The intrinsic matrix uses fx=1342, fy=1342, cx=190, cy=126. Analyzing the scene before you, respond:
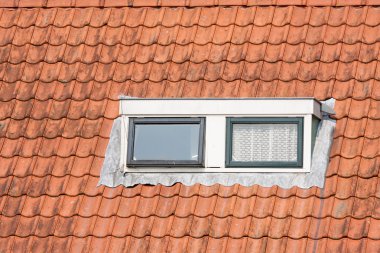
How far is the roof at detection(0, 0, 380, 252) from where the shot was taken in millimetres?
11312

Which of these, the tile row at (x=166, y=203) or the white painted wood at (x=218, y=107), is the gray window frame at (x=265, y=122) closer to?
the white painted wood at (x=218, y=107)

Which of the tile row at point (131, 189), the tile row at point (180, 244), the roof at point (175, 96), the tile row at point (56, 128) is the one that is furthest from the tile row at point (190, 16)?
the tile row at point (180, 244)

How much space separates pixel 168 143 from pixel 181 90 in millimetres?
730

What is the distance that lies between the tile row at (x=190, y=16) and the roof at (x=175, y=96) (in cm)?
1

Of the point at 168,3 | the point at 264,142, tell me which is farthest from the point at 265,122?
the point at 168,3

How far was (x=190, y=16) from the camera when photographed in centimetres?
1321

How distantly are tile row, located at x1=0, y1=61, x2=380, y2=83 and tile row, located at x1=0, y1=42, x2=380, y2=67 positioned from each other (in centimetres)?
5

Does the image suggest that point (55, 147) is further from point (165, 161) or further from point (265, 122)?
point (265, 122)

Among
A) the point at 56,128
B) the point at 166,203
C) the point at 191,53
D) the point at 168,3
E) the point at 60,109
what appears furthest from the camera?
the point at 168,3

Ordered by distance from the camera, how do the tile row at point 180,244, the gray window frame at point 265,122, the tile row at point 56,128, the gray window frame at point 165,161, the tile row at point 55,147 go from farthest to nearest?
the tile row at point 56,128
the tile row at point 55,147
the gray window frame at point 165,161
the gray window frame at point 265,122
the tile row at point 180,244

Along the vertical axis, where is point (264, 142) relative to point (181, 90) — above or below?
below

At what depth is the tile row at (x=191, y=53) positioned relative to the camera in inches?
493

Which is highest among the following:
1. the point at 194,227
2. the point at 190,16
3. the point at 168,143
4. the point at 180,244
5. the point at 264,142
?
the point at 190,16

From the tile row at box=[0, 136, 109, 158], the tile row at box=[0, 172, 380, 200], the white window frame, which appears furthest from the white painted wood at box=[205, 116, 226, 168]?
the tile row at box=[0, 136, 109, 158]
